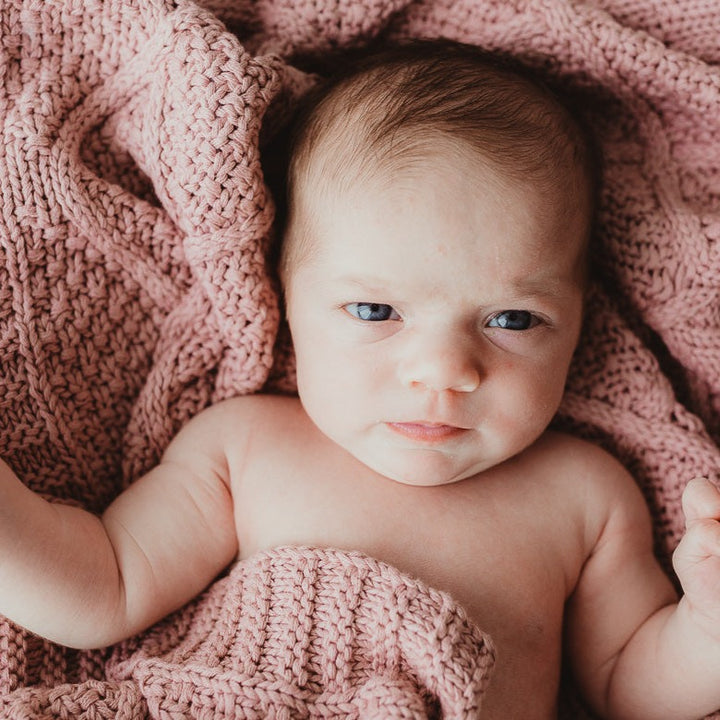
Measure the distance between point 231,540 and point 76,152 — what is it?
649 mm

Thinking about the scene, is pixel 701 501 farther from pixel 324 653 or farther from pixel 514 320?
pixel 324 653

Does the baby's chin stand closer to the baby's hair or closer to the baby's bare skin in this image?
the baby's bare skin

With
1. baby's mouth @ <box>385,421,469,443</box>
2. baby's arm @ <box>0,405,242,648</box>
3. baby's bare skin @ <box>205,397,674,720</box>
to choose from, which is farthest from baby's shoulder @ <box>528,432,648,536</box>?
baby's arm @ <box>0,405,242,648</box>

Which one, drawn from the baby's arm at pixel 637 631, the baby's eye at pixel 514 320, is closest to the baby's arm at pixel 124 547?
the baby's eye at pixel 514 320

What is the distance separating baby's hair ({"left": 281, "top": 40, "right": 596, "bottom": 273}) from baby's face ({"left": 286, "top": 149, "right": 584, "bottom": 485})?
0.03 m

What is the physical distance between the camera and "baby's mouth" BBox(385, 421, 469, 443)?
1294 mm

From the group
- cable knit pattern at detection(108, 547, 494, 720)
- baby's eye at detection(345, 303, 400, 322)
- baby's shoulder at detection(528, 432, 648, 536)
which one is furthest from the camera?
baby's shoulder at detection(528, 432, 648, 536)

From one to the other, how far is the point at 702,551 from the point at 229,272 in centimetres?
79

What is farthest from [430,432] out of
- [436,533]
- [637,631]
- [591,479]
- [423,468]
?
[637,631]

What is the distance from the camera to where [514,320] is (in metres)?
1.32

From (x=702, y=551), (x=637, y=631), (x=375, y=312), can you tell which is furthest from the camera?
(x=637, y=631)

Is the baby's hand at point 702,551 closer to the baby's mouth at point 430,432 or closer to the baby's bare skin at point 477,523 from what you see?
the baby's bare skin at point 477,523

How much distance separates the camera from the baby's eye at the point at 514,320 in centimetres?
131

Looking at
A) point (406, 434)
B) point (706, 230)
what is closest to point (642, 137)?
point (706, 230)
